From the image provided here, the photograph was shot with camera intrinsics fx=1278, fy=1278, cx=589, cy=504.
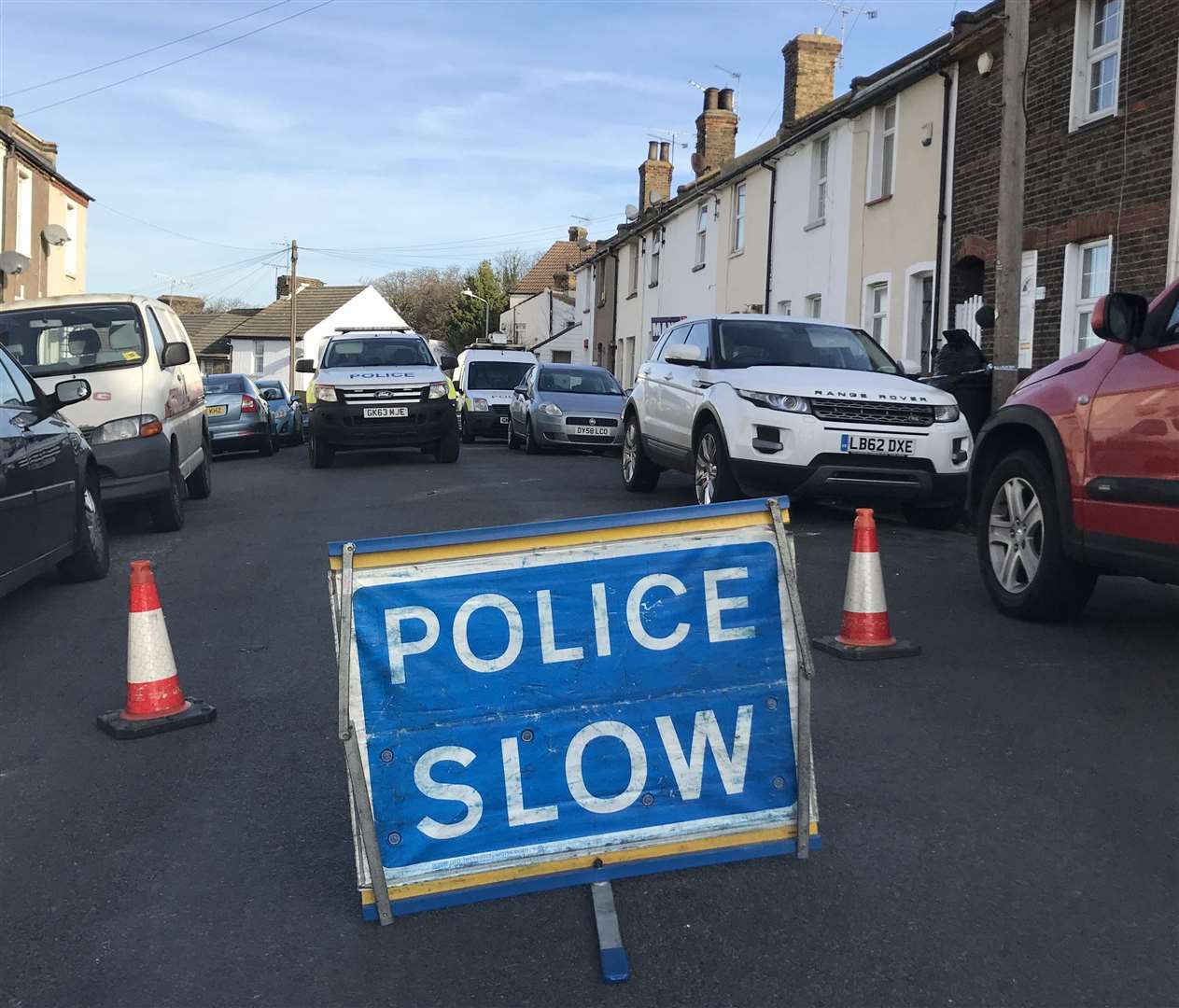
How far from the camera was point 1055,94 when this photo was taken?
53.8ft

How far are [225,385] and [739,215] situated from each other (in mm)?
13910

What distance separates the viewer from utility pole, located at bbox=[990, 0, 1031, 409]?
1296 centimetres

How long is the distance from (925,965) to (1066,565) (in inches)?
157

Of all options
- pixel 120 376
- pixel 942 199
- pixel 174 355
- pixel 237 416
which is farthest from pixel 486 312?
pixel 120 376

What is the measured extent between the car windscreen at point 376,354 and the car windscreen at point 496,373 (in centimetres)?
893

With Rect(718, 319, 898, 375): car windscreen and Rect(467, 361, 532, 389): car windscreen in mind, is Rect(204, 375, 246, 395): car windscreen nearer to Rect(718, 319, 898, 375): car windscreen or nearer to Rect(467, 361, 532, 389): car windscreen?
Rect(467, 361, 532, 389): car windscreen

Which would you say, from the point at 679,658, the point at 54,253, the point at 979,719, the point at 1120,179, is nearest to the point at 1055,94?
the point at 1120,179

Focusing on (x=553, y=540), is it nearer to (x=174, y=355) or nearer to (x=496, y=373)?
(x=174, y=355)

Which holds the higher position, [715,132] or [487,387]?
[715,132]

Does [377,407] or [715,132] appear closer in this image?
[377,407]

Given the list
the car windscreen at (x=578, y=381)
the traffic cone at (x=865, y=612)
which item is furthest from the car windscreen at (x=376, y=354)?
the traffic cone at (x=865, y=612)

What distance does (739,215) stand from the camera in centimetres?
3081

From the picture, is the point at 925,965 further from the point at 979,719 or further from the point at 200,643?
the point at 200,643

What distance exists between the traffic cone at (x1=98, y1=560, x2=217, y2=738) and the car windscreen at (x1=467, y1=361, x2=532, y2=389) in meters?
23.1
